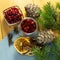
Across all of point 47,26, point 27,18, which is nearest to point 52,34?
point 47,26

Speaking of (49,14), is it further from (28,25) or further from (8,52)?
(8,52)

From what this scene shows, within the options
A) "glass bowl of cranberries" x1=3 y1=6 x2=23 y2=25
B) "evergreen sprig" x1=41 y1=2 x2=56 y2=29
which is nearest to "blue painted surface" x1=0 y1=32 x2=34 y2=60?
"glass bowl of cranberries" x1=3 y1=6 x2=23 y2=25

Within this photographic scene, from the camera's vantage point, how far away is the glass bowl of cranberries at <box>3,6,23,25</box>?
91 cm

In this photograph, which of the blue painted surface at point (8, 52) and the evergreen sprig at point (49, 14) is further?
the blue painted surface at point (8, 52)

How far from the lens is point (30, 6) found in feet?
3.01

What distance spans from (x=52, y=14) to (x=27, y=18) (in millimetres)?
147

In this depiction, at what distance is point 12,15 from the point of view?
0.91 metres

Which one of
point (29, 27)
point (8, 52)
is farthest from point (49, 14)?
point (8, 52)

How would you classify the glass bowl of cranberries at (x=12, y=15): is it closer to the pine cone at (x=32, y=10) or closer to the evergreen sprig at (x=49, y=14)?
the pine cone at (x=32, y=10)

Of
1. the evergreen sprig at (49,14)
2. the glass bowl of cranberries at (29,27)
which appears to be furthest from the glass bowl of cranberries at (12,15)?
the evergreen sprig at (49,14)

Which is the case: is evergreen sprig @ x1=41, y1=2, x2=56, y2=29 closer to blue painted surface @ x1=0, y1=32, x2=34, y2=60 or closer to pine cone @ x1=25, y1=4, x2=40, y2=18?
pine cone @ x1=25, y1=4, x2=40, y2=18

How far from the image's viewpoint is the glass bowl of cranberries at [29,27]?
889 millimetres

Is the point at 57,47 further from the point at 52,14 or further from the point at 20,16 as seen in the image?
the point at 20,16

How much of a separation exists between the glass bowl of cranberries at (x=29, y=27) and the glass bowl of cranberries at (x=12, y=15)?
31 millimetres
